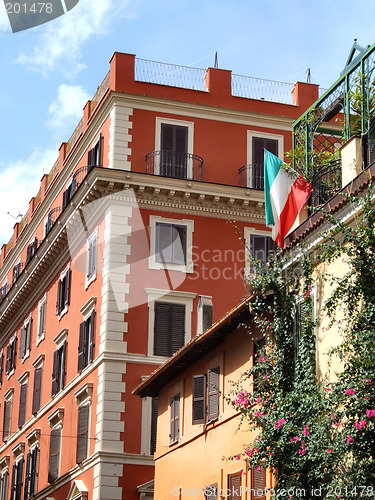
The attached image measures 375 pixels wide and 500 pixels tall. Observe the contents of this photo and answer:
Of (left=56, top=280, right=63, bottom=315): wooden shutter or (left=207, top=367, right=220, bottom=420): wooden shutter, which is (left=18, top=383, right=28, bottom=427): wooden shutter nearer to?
(left=56, top=280, right=63, bottom=315): wooden shutter

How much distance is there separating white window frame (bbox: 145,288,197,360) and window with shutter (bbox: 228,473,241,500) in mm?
10845

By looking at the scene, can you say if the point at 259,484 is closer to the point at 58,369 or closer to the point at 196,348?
the point at 196,348

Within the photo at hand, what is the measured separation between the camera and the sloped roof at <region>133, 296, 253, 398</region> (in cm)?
2270

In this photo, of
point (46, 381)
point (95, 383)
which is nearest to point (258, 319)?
point (95, 383)

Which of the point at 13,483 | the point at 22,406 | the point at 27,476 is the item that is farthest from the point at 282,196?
the point at 13,483

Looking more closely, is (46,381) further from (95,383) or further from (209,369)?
(209,369)

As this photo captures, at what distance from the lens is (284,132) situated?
38531 millimetres

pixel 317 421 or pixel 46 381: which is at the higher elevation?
pixel 46 381

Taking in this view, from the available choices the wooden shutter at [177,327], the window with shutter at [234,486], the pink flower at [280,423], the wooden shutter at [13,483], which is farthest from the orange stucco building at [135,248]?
the pink flower at [280,423]

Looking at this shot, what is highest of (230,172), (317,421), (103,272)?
(230,172)

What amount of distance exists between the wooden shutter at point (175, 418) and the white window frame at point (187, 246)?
7.56 meters

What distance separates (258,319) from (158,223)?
15.4m

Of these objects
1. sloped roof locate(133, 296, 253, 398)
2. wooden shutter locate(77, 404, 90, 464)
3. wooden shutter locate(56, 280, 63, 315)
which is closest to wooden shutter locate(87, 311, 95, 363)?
wooden shutter locate(77, 404, 90, 464)

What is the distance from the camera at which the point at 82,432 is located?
34.9 meters
